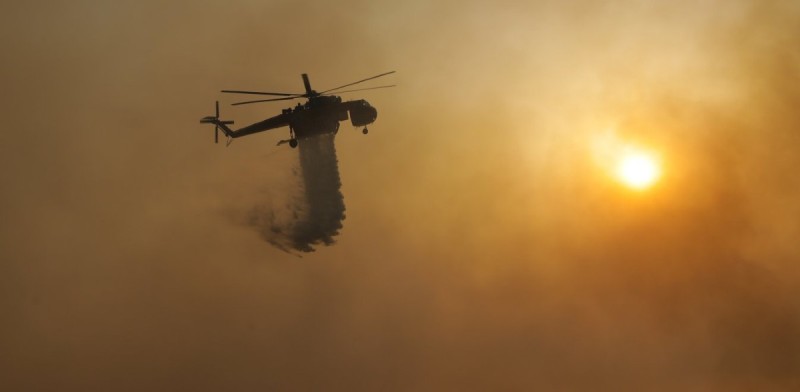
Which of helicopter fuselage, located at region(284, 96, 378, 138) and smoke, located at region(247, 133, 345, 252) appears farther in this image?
smoke, located at region(247, 133, 345, 252)

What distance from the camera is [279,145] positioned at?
329ft

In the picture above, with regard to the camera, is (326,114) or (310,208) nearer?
(326,114)

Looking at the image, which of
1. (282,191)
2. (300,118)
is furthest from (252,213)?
(300,118)

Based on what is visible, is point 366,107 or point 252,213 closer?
point 366,107

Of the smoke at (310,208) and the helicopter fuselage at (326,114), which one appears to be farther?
the smoke at (310,208)

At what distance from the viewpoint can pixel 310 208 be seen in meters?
104

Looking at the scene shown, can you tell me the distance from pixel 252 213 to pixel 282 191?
263cm

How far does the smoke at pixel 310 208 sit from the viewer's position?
10212 centimetres

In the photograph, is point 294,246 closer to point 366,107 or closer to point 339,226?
point 339,226

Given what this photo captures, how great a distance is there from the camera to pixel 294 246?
104250 millimetres

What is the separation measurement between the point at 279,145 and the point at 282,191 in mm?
6431

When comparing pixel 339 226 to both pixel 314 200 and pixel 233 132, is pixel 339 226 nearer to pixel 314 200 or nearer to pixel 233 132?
pixel 314 200

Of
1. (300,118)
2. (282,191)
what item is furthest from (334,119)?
(282,191)

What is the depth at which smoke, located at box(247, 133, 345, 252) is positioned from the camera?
335ft
